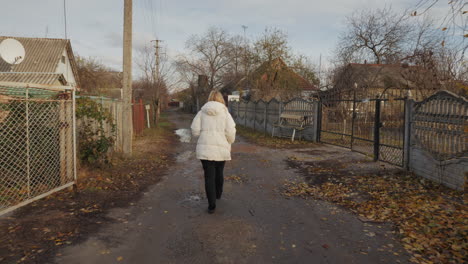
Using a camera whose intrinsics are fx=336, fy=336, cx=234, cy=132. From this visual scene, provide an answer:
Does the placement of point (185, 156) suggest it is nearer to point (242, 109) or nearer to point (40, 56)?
point (242, 109)

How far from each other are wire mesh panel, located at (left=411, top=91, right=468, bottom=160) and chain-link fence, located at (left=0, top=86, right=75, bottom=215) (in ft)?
23.0

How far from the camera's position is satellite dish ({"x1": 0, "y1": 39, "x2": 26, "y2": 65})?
1261cm

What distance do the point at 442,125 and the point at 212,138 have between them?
15.1 ft

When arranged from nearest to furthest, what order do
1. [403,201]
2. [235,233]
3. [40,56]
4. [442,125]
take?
[235,233] < [403,201] < [442,125] < [40,56]

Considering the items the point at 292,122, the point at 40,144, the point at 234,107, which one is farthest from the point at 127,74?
the point at 234,107

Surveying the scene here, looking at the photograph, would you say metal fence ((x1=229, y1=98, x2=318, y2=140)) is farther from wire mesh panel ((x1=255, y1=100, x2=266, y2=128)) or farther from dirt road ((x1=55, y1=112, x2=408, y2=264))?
dirt road ((x1=55, y1=112, x2=408, y2=264))

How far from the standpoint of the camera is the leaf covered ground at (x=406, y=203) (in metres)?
3.92

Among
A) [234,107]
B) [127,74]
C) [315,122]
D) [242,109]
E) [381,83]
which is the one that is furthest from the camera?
[381,83]

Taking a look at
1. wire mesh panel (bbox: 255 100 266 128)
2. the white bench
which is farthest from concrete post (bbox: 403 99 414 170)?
wire mesh panel (bbox: 255 100 266 128)

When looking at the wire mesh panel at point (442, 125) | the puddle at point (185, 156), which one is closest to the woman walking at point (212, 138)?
the wire mesh panel at point (442, 125)

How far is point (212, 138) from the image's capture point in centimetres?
520

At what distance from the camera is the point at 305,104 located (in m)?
15.0

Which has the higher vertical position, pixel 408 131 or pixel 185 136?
pixel 408 131

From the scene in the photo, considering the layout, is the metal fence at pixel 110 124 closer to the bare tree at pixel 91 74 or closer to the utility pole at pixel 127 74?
the utility pole at pixel 127 74
